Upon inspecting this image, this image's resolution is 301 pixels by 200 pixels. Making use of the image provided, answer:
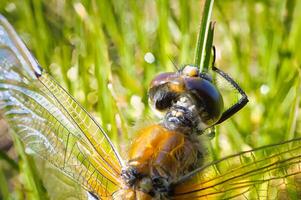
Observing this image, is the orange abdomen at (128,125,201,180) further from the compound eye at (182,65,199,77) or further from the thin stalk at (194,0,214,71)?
the thin stalk at (194,0,214,71)

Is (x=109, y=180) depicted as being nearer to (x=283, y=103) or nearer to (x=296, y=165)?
(x=296, y=165)

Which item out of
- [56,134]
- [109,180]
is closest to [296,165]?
[109,180]

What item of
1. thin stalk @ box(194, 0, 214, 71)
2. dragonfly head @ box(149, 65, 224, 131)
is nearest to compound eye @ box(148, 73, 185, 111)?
dragonfly head @ box(149, 65, 224, 131)

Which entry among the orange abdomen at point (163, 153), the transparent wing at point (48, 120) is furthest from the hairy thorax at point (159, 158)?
the transparent wing at point (48, 120)

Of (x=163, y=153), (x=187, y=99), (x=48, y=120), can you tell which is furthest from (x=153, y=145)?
(x=48, y=120)

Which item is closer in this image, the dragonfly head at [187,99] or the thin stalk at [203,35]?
the dragonfly head at [187,99]

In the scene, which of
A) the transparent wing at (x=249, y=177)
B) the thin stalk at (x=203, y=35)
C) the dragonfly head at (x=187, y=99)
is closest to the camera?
the transparent wing at (x=249, y=177)

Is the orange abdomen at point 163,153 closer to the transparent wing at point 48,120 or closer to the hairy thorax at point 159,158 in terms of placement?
the hairy thorax at point 159,158
